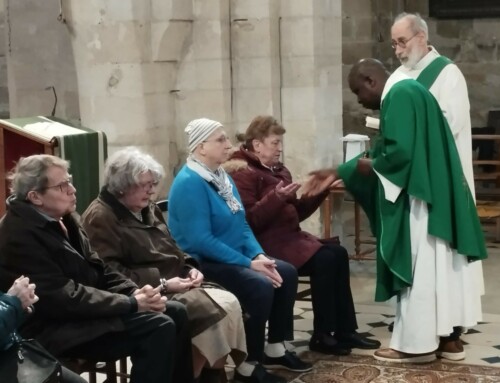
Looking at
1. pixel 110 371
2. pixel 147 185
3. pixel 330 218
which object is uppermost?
pixel 147 185

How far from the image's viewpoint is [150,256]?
4410 millimetres

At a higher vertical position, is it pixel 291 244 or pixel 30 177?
pixel 30 177

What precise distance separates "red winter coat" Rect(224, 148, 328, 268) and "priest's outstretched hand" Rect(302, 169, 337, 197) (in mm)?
142

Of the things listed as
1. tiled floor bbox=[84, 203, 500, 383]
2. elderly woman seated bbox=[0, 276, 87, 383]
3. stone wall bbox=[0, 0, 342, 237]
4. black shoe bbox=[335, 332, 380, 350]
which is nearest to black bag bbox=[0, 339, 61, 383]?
elderly woman seated bbox=[0, 276, 87, 383]

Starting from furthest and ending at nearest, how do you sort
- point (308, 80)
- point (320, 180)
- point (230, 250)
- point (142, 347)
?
point (308, 80) → point (320, 180) → point (230, 250) → point (142, 347)

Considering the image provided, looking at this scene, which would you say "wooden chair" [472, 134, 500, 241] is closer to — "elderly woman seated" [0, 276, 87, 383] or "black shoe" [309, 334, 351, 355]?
"black shoe" [309, 334, 351, 355]

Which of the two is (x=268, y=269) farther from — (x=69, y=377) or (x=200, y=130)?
(x=69, y=377)

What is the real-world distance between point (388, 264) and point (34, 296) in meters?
2.03

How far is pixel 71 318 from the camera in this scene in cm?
387


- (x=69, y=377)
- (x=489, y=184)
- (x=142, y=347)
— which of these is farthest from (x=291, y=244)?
(x=489, y=184)

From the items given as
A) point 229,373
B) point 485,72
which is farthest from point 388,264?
point 485,72

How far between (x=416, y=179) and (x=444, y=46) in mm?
6035

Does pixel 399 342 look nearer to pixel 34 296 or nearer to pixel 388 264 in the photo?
pixel 388 264

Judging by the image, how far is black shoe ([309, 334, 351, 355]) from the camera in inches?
209
